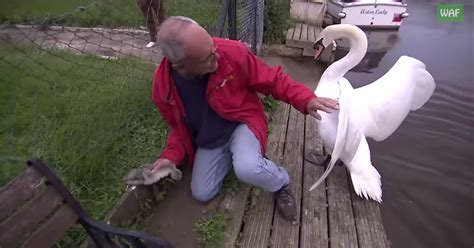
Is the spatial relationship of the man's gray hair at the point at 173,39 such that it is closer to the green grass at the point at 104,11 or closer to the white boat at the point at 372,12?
the green grass at the point at 104,11

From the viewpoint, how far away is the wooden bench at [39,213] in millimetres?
1374

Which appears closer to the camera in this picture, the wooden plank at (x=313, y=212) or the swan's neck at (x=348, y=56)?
the wooden plank at (x=313, y=212)

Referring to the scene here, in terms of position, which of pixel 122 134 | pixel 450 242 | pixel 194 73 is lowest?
pixel 450 242

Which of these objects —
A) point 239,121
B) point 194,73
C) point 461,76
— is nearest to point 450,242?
point 239,121

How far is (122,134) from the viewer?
9.16ft

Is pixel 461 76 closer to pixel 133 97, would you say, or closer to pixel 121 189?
pixel 133 97

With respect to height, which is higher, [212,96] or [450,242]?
[212,96]

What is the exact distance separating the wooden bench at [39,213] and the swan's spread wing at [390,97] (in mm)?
1826

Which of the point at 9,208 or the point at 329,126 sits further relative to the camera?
the point at 329,126

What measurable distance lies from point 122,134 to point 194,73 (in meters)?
1.10

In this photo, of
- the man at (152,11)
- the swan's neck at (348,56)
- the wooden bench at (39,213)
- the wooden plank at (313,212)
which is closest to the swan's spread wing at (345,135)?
the wooden plank at (313,212)

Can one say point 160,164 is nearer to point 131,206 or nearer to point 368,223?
point 131,206

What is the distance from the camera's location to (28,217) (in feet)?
4.66

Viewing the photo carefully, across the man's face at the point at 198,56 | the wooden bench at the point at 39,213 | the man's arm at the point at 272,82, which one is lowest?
the wooden bench at the point at 39,213
